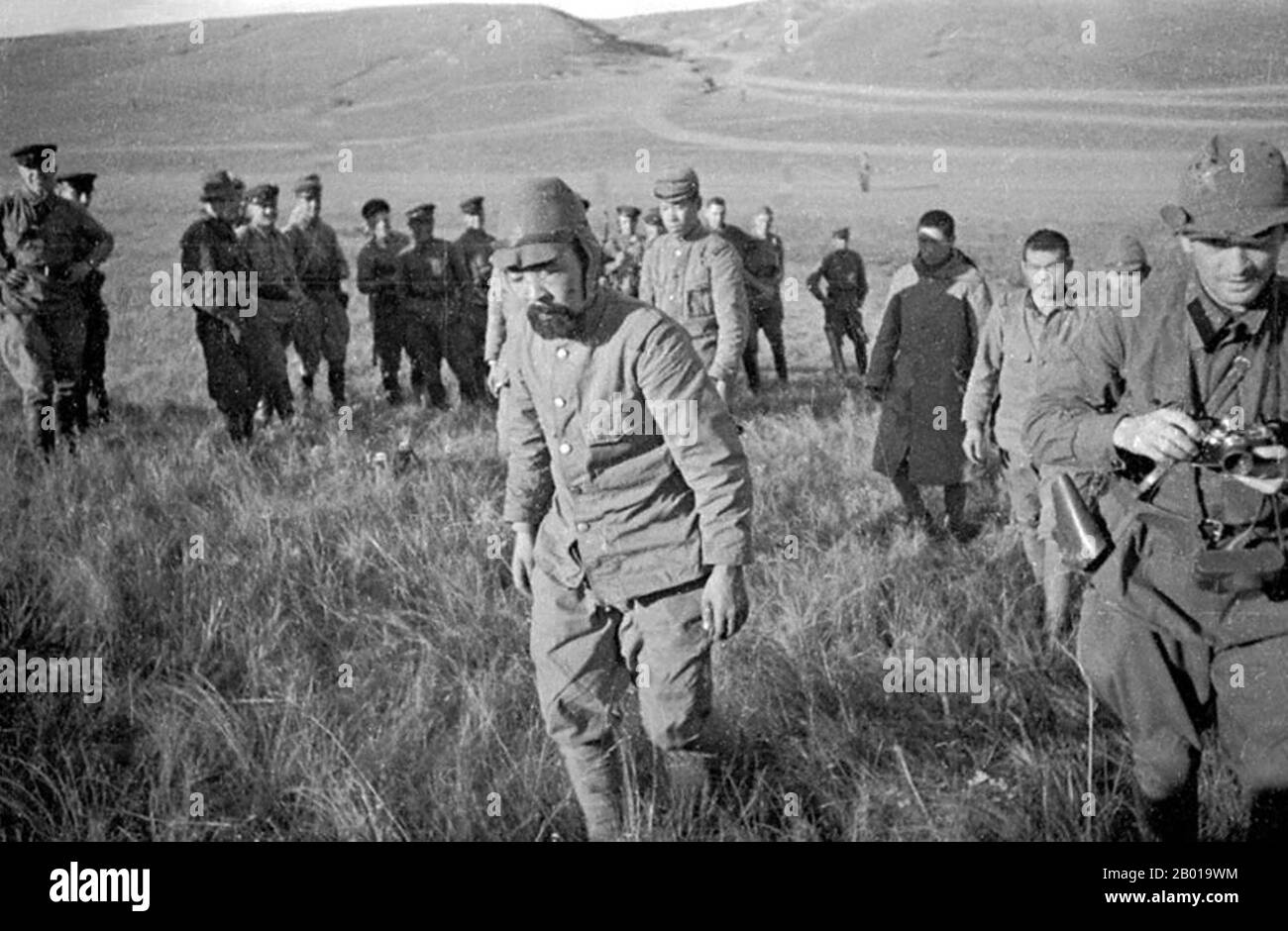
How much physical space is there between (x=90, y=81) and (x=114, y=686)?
4781 mm

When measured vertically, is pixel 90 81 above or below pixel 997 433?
above

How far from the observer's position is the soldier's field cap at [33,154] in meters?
6.60

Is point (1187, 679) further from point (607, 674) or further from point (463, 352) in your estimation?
point (463, 352)

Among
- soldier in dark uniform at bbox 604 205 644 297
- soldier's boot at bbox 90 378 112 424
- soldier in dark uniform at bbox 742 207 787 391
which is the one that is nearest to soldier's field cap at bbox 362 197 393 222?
soldier in dark uniform at bbox 604 205 644 297

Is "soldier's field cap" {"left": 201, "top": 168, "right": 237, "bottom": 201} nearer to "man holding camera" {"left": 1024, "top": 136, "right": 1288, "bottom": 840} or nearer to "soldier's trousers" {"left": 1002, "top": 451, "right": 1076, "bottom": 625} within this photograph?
"soldier's trousers" {"left": 1002, "top": 451, "right": 1076, "bottom": 625}

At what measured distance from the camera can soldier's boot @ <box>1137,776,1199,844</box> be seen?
8.51 feet

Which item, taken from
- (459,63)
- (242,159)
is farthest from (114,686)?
(459,63)

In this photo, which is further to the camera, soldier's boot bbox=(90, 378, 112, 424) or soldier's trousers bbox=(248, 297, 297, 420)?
soldier's boot bbox=(90, 378, 112, 424)

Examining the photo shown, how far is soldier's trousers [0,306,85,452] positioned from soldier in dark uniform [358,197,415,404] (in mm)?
3308

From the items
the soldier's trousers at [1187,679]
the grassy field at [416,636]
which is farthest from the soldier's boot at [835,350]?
the soldier's trousers at [1187,679]

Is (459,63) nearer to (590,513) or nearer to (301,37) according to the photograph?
(301,37)

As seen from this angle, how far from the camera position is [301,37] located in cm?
1841
